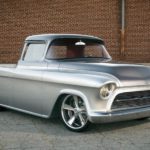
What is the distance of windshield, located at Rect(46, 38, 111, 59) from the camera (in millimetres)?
7137

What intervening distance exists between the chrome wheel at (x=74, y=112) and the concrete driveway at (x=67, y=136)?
0.14 metres

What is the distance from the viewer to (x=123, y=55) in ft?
57.1

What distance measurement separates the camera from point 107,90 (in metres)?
6.02

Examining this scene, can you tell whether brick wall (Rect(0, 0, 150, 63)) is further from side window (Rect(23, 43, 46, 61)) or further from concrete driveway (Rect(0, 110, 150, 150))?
concrete driveway (Rect(0, 110, 150, 150))

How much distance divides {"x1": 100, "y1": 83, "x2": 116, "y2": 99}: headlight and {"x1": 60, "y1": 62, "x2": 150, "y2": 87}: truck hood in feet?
0.49

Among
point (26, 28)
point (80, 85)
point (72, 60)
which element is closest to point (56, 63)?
point (72, 60)

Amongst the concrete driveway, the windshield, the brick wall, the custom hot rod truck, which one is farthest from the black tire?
the brick wall

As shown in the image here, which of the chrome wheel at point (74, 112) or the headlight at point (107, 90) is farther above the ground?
the headlight at point (107, 90)

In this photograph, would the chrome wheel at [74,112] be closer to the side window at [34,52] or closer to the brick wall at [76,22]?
the side window at [34,52]

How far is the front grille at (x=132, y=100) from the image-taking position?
20.2ft

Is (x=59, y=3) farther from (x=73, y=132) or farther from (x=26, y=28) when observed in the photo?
(x=73, y=132)

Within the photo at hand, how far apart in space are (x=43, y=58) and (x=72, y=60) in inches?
19.5

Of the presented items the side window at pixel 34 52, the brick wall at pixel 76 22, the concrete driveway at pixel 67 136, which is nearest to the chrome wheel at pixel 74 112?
the concrete driveway at pixel 67 136

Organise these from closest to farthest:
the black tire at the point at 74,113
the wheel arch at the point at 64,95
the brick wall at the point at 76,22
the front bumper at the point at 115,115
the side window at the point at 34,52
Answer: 1. the front bumper at the point at 115,115
2. the wheel arch at the point at 64,95
3. the black tire at the point at 74,113
4. the side window at the point at 34,52
5. the brick wall at the point at 76,22
